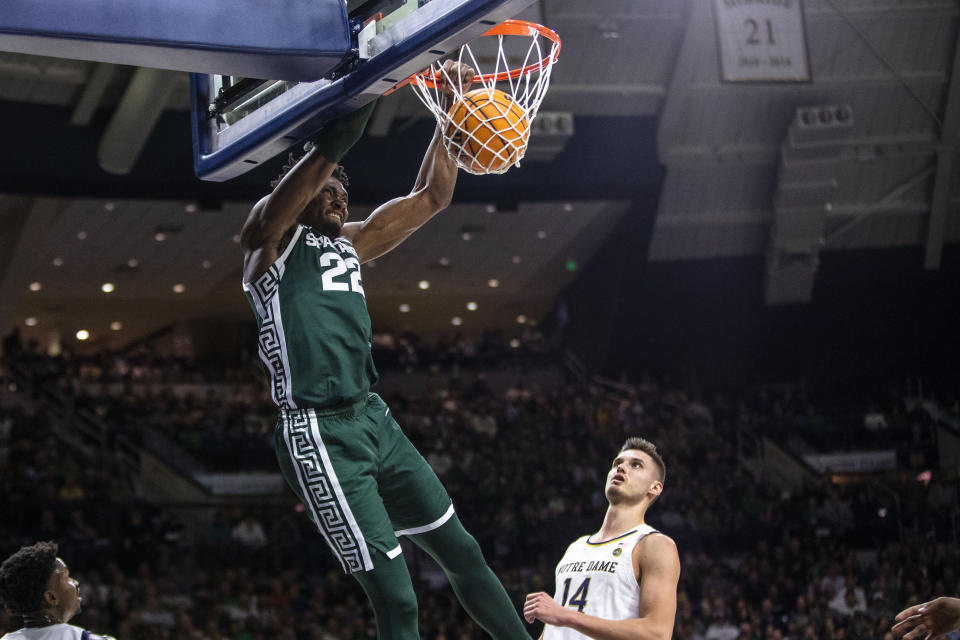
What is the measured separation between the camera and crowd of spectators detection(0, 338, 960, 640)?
43.7ft

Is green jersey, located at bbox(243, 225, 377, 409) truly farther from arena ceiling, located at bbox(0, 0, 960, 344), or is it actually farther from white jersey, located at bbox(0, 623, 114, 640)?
arena ceiling, located at bbox(0, 0, 960, 344)

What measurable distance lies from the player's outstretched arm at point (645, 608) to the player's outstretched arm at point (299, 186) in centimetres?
152

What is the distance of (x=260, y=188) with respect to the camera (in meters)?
19.5

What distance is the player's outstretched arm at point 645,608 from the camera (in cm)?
411

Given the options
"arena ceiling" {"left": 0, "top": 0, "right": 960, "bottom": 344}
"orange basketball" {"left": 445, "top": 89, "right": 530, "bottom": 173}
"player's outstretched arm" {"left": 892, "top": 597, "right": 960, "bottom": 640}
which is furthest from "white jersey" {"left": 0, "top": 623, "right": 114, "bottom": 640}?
"arena ceiling" {"left": 0, "top": 0, "right": 960, "bottom": 344}

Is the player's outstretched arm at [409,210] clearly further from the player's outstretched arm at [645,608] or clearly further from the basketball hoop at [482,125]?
the player's outstretched arm at [645,608]

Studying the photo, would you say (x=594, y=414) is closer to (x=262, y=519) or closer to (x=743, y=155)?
(x=743, y=155)

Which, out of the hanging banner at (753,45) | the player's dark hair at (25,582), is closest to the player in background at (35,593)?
the player's dark hair at (25,582)

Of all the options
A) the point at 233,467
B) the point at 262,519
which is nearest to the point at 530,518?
the point at 262,519

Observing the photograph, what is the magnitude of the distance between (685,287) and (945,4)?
7552 mm

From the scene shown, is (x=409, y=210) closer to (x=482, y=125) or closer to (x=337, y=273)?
(x=482, y=125)

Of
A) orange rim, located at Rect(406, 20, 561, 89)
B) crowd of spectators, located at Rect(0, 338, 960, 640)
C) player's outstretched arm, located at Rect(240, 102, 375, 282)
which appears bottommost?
crowd of spectators, located at Rect(0, 338, 960, 640)

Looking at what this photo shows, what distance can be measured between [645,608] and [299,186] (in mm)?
1936

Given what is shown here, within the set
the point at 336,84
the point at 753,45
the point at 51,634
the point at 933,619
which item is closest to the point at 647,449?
the point at 933,619
